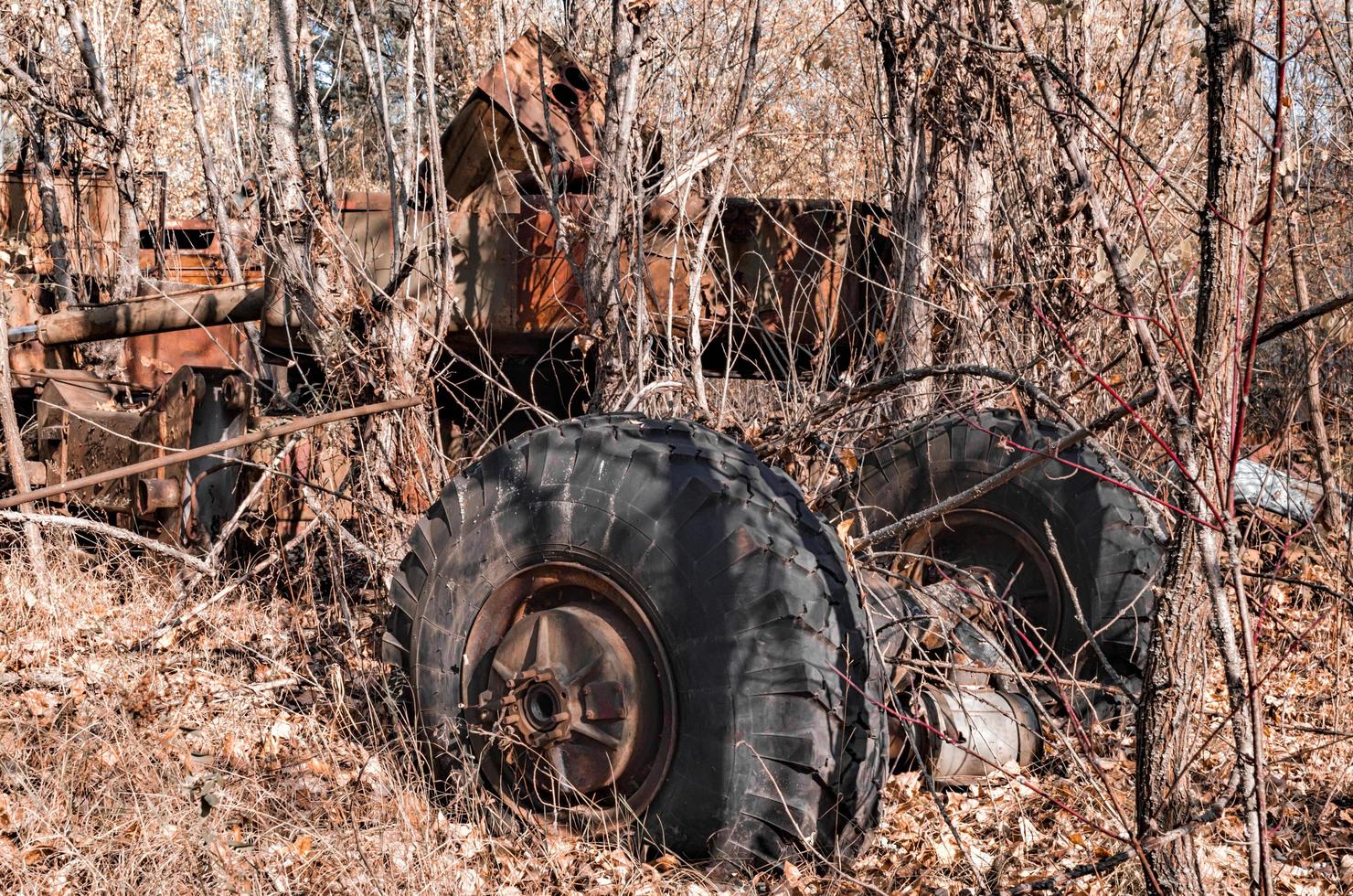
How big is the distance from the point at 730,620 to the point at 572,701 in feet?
1.61

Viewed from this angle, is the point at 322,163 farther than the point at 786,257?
No

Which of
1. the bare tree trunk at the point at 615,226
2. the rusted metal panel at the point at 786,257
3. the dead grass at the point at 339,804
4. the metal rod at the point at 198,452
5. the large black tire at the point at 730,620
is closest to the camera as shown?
the large black tire at the point at 730,620

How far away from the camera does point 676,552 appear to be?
3.01 metres

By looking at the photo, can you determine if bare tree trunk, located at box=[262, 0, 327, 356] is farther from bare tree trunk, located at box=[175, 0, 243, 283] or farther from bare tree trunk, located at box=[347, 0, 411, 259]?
bare tree trunk, located at box=[175, 0, 243, 283]

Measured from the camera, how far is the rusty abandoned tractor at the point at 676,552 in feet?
9.53

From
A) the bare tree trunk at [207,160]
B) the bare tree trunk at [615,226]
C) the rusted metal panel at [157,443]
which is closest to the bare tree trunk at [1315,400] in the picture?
the bare tree trunk at [615,226]

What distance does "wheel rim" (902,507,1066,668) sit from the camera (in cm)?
436

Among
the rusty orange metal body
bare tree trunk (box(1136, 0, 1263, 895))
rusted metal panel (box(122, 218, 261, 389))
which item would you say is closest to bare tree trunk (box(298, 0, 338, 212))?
the rusty orange metal body

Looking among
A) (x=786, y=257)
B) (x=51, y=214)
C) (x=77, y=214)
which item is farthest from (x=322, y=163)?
(x=77, y=214)

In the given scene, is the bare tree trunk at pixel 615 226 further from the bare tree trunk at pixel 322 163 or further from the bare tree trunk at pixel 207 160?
the bare tree trunk at pixel 207 160

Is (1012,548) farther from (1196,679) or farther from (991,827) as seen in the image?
(1196,679)

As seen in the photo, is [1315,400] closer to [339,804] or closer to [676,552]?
[676,552]

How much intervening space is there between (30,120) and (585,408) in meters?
6.87

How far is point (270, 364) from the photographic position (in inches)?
255
